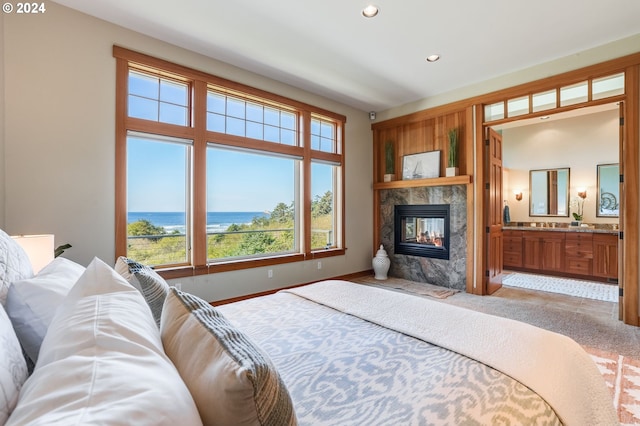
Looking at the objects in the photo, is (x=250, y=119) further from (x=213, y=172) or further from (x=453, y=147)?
(x=453, y=147)

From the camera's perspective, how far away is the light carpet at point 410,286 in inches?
172

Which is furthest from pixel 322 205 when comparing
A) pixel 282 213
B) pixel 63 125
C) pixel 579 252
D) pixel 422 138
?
pixel 579 252

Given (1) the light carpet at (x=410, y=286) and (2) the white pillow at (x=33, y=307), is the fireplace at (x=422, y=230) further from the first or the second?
(2) the white pillow at (x=33, y=307)

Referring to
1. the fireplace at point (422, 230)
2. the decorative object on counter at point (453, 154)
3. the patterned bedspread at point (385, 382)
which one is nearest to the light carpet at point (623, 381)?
the patterned bedspread at point (385, 382)

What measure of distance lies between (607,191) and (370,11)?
5.72 m

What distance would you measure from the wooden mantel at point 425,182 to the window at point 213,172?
106 centimetres

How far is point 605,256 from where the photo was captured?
16.7ft

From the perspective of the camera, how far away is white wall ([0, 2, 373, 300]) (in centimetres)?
255

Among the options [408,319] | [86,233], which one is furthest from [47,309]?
[86,233]

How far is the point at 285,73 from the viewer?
4.04 metres

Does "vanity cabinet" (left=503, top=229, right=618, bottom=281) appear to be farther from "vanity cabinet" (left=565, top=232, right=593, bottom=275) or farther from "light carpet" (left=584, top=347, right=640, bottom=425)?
"light carpet" (left=584, top=347, right=640, bottom=425)

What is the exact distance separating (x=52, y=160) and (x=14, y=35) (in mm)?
1045

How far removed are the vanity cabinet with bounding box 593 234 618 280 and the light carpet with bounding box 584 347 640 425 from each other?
11.3ft

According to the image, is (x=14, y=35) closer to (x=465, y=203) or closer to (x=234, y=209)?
(x=234, y=209)
